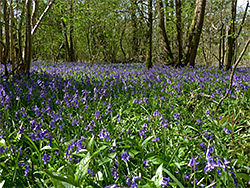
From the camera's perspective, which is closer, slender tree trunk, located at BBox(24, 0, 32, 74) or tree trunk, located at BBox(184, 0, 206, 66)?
slender tree trunk, located at BBox(24, 0, 32, 74)

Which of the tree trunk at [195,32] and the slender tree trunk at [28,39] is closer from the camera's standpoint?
the slender tree trunk at [28,39]

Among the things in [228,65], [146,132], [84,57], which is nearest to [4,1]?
[146,132]

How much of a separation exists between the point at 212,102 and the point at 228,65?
21.8 ft

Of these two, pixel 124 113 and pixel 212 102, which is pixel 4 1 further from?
pixel 212 102

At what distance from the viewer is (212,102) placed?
13.9 ft

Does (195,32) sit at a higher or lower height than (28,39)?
higher

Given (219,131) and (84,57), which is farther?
(84,57)

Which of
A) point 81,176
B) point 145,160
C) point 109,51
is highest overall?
point 109,51

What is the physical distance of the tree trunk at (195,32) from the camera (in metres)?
9.73

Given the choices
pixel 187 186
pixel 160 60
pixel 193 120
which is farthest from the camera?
pixel 160 60

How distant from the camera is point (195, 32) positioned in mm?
9945

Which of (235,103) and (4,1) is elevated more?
(4,1)

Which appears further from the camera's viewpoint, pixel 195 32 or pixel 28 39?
pixel 195 32

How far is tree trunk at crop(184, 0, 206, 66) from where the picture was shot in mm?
9734
